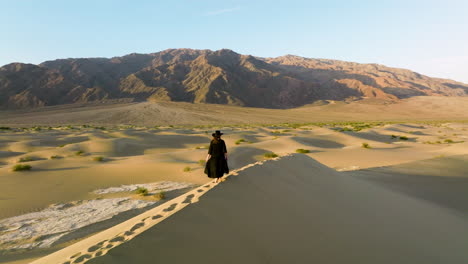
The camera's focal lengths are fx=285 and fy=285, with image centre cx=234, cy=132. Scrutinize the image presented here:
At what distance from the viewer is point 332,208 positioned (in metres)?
5.46

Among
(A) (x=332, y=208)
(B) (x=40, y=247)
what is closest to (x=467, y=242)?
(A) (x=332, y=208)

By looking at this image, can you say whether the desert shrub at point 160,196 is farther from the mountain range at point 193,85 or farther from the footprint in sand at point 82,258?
the mountain range at point 193,85

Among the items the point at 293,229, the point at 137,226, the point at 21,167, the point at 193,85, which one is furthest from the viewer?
the point at 193,85

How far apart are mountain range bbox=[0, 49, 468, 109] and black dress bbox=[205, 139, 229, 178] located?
11408 cm

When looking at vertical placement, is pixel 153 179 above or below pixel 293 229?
below

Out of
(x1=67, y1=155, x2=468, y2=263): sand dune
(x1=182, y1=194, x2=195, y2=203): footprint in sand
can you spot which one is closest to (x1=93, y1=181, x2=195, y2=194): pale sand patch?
(x1=67, y1=155, x2=468, y2=263): sand dune

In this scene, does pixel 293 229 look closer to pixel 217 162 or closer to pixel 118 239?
pixel 217 162

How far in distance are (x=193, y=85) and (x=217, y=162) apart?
425 ft

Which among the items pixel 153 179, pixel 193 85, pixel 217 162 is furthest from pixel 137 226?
pixel 193 85

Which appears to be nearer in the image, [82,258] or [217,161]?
[82,258]

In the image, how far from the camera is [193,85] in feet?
434

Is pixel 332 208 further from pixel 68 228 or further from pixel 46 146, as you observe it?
pixel 46 146

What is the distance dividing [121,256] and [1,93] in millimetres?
131188

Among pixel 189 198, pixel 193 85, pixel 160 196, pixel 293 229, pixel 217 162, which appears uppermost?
pixel 193 85
